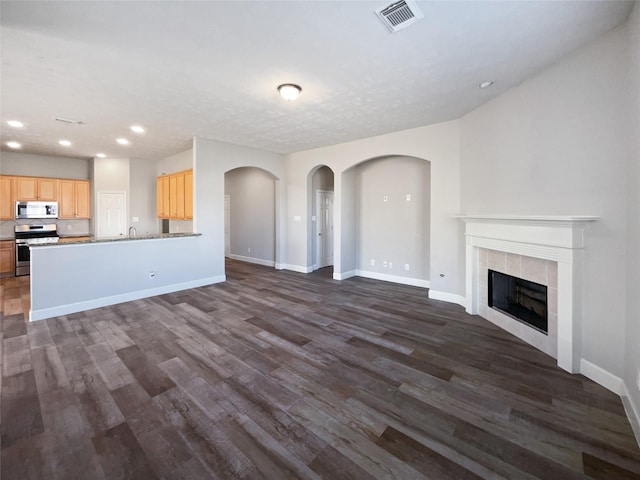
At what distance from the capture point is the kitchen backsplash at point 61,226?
6.47 meters

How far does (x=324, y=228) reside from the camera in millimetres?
7684

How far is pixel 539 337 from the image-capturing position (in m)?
2.98

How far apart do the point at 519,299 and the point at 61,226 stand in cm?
999

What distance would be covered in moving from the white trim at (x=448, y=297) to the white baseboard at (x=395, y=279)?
16.4 inches

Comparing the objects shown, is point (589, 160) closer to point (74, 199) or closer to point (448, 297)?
point (448, 297)

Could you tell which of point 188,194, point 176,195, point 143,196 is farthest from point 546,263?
point 143,196

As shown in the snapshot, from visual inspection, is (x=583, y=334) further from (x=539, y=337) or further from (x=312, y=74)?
(x=312, y=74)

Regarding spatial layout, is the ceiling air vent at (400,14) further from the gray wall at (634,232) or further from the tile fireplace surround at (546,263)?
the tile fireplace surround at (546,263)

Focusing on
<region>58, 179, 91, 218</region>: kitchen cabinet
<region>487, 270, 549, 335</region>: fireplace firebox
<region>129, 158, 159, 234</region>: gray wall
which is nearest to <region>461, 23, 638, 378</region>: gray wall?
<region>487, 270, 549, 335</region>: fireplace firebox

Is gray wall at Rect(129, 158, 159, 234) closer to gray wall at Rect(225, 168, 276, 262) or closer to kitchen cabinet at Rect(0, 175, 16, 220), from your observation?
gray wall at Rect(225, 168, 276, 262)

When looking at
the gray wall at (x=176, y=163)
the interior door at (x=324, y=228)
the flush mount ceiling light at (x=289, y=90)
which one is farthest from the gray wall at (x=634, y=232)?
the gray wall at (x=176, y=163)

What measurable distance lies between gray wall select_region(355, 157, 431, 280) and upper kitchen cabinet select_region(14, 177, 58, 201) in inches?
296

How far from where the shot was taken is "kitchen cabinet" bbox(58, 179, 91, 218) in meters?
7.01

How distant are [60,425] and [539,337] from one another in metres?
4.29
